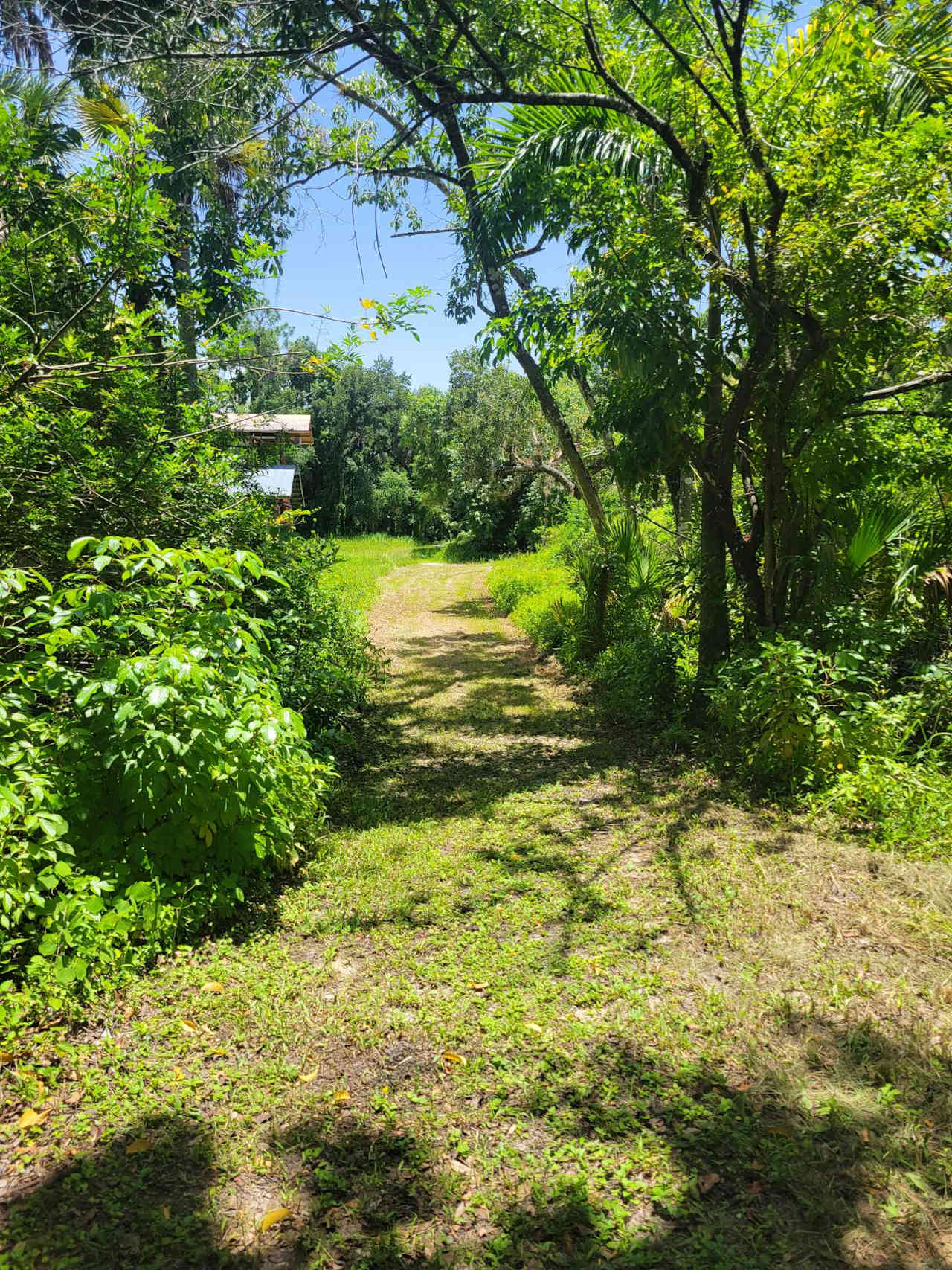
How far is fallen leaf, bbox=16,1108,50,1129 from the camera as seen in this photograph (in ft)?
7.82

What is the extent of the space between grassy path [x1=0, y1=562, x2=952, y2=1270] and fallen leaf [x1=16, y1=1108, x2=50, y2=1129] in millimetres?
11

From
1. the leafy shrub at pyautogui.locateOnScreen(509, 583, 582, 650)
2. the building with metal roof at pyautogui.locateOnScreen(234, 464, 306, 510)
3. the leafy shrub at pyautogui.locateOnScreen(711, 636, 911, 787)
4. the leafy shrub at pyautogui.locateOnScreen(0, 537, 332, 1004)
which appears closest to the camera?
the leafy shrub at pyautogui.locateOnScreen(0, 537, 332, 1004)

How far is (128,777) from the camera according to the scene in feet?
10.4

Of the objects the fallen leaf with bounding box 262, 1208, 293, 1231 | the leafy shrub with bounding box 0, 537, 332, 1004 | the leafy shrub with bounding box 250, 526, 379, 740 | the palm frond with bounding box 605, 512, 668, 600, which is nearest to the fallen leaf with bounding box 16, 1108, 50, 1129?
the leafy shrub with bounding box 0, 537, 332, 1004

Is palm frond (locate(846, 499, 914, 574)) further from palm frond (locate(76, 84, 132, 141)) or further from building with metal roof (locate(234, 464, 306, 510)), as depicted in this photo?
palm frond (locate(76, 84, 132, 141))

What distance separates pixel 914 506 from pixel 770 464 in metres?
1.22

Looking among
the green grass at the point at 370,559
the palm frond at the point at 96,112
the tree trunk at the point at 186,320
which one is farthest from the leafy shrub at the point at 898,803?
the palm frond at the point at 96,112

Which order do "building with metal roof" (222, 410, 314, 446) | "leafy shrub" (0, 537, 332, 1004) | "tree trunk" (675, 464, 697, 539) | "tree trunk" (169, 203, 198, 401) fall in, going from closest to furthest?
"leafy shrub" (0, 537, 332, 1004), "tree trunk" (169, 203, 198, 401), "building with metal roof" (222, 410, 314, 446), "tree trunk" (675, 464, 697, 539)

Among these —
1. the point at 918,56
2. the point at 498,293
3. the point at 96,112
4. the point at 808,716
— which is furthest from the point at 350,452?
the point at 808,716

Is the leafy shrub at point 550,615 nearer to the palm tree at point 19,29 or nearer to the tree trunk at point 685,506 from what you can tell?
the tree trunk at point 685,506

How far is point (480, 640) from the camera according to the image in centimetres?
1267

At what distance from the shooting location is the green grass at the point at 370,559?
50.5ft

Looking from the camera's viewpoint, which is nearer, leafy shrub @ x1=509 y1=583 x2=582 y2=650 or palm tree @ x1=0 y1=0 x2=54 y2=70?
palm tree @ x1=0 y1=0 x2=54 y2=70

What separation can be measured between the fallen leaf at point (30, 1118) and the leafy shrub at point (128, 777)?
40cm
